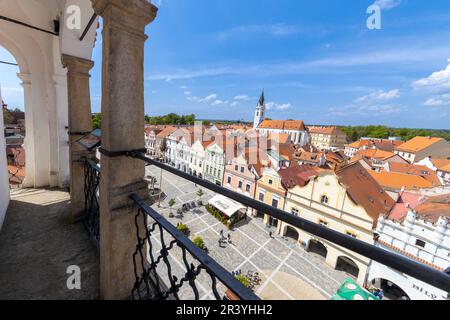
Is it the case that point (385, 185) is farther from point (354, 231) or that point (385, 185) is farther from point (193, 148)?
point (193, 148)

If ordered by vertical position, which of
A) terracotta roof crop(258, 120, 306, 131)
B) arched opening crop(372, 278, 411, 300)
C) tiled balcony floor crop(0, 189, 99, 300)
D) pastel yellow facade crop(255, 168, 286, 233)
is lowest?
arched opening crop(372, 278, 411, 300)

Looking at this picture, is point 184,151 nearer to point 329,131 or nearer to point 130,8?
point 130,8

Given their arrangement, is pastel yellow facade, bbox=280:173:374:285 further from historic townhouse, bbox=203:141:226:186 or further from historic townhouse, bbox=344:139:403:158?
historic townhouse, bbox=344:139:403:158

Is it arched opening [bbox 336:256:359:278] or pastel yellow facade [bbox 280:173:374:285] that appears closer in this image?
pastel yellow facade [bbox 280:173:374:285]

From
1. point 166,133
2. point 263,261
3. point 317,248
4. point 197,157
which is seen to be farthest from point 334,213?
point 166,133

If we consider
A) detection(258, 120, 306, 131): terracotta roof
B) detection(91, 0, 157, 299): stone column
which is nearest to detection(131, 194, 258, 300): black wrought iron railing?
detection(91, 0, 157, 299): stone column

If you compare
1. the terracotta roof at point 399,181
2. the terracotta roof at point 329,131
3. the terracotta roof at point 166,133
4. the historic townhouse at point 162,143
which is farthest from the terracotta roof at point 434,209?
Answer: the terracotta roof at point 329,131

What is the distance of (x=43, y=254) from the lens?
2.67 meters

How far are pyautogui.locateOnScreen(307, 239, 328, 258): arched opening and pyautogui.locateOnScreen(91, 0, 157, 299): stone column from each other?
1538 centimetres

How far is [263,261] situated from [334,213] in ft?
18.9

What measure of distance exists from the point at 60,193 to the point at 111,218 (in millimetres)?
4333

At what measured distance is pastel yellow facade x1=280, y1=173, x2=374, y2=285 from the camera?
480 inches

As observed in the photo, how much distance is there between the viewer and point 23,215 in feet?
11.7

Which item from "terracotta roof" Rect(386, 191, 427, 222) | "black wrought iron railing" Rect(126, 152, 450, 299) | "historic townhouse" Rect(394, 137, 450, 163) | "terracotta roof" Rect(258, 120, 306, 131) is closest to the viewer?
"black wrought iron railing" Rect(126, 152, 450, 299)
